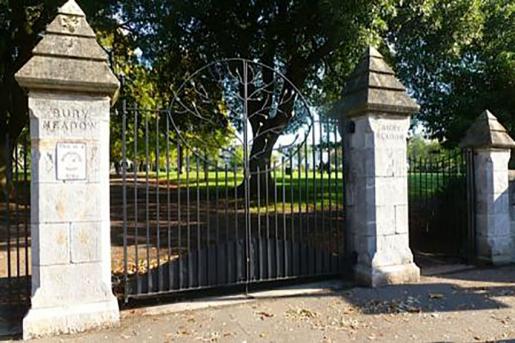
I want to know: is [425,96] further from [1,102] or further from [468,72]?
[1,102]

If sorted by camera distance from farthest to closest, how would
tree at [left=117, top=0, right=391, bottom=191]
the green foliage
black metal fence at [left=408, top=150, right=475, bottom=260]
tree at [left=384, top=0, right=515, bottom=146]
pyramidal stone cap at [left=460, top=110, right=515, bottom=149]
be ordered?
tree at [left=117, top=0, right=391, bottom=191] < tree at [left=384, top=0, right=515, bottom=146] < the green foliage < black metal fence at [left=408, top=150, right=475, bottom=260] < pyramidal stone cap at [left=460, top=110, right=515, bottom=149]

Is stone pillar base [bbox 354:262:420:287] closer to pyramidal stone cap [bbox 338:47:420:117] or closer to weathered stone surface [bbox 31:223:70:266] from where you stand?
pyramidal stone cap [bbox 338:47:420:117]

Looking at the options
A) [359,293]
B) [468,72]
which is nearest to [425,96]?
[468,72]

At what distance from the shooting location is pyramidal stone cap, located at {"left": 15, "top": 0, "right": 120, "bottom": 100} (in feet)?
14.7

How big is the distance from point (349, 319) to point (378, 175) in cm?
210

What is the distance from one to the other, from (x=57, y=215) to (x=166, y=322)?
1629 millimetres

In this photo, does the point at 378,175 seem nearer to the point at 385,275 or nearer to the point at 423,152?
the point at 385,275

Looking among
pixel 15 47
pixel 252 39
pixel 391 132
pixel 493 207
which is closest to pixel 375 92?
pixel 391 132

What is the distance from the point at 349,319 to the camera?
491cm

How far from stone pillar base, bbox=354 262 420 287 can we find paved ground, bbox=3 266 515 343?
138 mm

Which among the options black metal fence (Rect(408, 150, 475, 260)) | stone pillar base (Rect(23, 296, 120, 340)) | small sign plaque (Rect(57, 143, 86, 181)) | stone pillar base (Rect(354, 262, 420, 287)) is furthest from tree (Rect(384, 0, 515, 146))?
stone pillar base (Rect(23, 296, 120, 340))

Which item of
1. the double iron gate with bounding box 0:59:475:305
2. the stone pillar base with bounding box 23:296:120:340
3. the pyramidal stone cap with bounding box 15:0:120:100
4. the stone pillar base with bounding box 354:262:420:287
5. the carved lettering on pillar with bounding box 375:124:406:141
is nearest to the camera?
the stone pillar base with bounding box 23:296:120:340

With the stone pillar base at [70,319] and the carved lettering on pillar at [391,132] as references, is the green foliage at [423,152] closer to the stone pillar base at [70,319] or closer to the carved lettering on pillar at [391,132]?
the carved lettering on pillar at [391,132]

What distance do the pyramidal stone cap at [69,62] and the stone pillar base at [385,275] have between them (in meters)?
4.02
